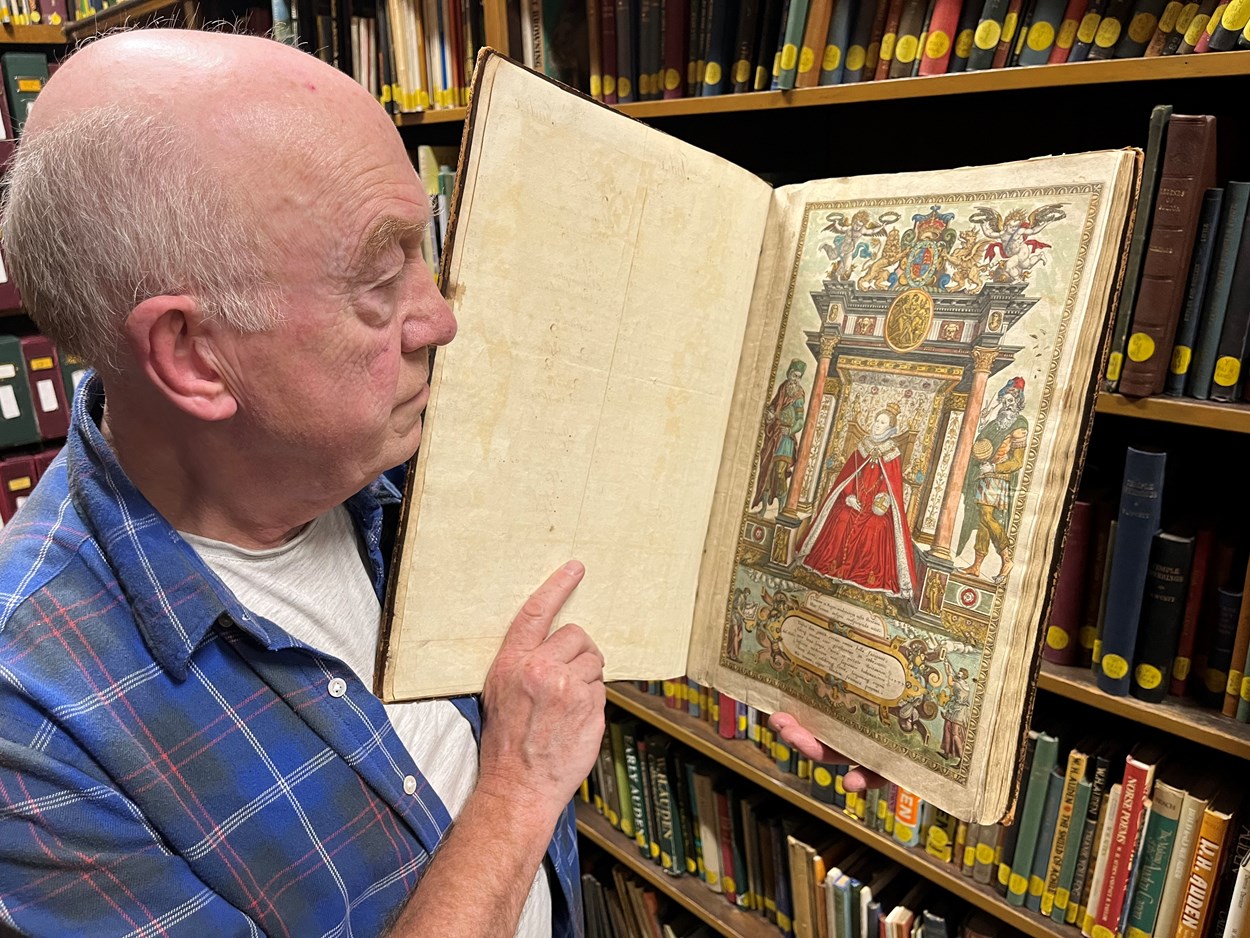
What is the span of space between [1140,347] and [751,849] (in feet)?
3.32

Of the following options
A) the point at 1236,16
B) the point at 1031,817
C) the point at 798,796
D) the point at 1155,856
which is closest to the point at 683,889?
the point at 798,796

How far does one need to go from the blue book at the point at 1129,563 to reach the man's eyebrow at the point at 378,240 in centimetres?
77

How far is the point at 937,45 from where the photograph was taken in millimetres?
946

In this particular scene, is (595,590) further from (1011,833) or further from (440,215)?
(440,215)

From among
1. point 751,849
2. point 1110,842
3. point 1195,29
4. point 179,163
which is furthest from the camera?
point 751,849

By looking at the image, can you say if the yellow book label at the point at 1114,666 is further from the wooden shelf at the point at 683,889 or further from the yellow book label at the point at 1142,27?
the wooden shelf at the point at 683,889

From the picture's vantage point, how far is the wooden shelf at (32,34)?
206 cm

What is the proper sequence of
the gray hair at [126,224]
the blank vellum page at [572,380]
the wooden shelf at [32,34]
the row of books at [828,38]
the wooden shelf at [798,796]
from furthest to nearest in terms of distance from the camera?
the wooden shelf at [32,34] < the wooden shelf at [798,796] < the row of books at [828,38] < the blank vellum page at [572,380] < the gray hair at [126,224]

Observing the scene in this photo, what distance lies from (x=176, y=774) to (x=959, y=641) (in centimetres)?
59

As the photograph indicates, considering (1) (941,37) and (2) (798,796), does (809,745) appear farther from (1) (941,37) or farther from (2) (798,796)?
(1) (941,37)

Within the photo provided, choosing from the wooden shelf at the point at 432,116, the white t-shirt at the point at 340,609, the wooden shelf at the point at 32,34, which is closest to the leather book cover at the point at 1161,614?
the white t-shirt at the point at 340,609

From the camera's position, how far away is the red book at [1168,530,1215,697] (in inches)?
36.2

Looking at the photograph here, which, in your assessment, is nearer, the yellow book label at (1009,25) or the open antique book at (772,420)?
the open antique book at (772,420)

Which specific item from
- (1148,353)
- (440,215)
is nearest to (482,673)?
(1148,353)
